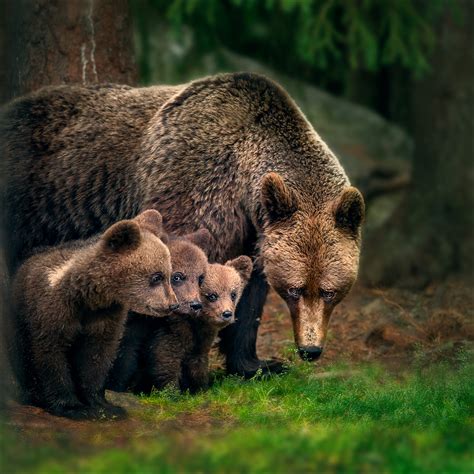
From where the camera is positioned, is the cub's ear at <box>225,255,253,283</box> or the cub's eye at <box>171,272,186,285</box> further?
the cub's ear at <box>225,255,253,283</box>

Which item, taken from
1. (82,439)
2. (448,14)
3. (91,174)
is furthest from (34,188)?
(448,14)

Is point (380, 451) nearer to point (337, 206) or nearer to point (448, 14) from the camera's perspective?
point (337, 206)

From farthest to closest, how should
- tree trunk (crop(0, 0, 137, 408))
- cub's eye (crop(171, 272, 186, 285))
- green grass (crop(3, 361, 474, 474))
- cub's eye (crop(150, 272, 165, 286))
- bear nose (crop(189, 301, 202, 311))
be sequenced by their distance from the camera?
tree trunk (crop(0, 0, 137, 408)) → cub's eye (crop(171, 272, 186, 285)) → bear nose (crop(189, 301, 202, 311)) → cub's eye (crop(150, 272, 165, 286)) → green grass (crop(3, 361, 474, 474))

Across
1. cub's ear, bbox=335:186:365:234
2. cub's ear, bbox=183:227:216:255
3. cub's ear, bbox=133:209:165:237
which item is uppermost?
cub's ear, bbox=335:186:365:234

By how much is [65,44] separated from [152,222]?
10.5ft

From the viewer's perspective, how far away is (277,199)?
8.30m

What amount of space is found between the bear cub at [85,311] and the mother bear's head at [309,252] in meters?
1.28

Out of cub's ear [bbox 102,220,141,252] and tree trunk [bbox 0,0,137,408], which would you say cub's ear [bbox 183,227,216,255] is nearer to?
cub's ear [bbox 102,220,141,252]

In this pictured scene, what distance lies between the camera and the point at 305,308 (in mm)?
8273

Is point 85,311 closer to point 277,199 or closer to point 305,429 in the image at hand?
point 305,429

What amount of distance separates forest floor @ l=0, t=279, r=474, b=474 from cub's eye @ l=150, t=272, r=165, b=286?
0.97 m

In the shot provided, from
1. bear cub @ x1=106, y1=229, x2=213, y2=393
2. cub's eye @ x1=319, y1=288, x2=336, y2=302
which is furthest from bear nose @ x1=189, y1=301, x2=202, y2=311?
cub's eye @ x1=319, y1=288, x2=336, y2=302

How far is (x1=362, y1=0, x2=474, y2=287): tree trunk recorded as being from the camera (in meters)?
13.7

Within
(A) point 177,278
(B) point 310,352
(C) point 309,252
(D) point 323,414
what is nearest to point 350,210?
(C) point 309,252
